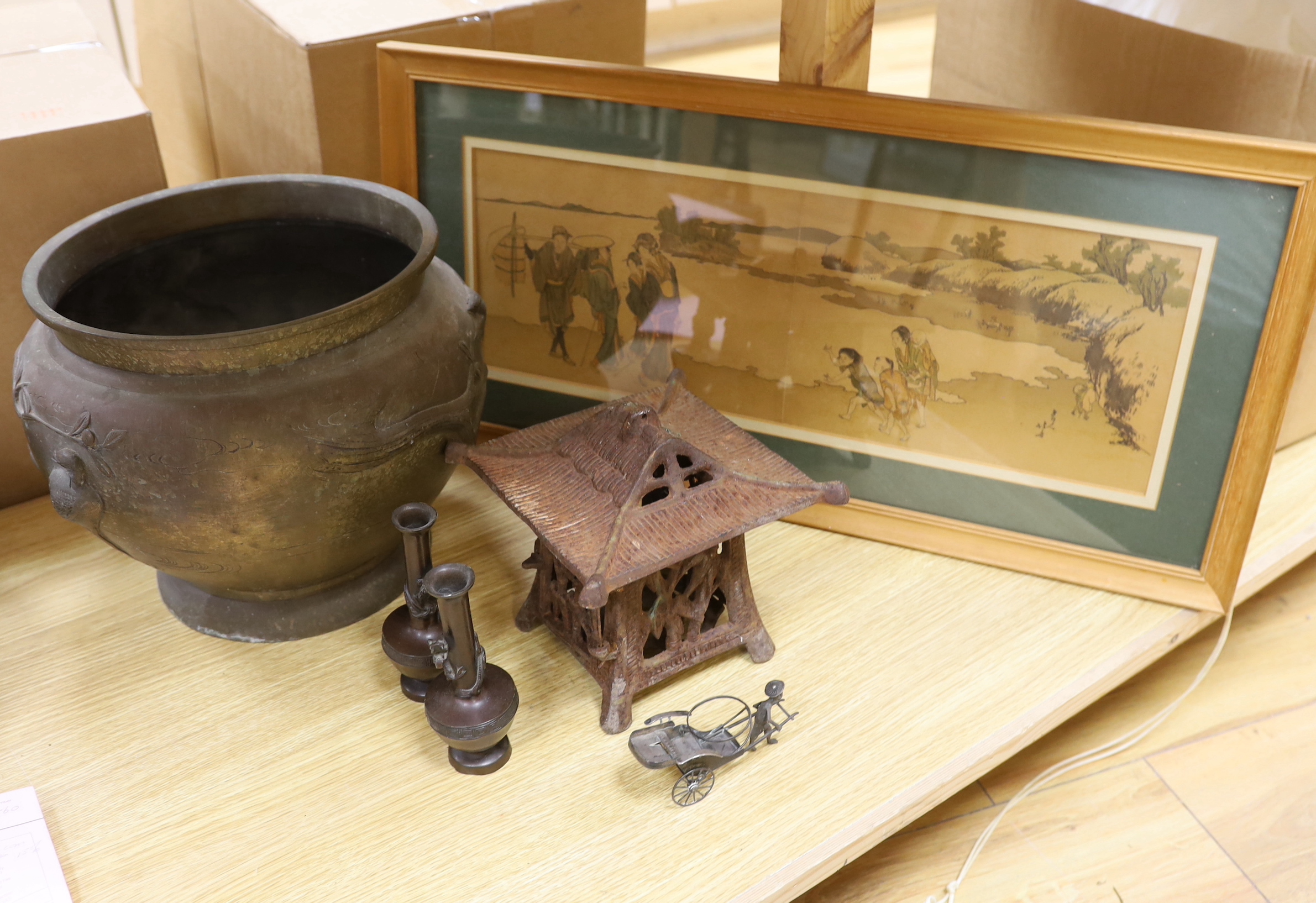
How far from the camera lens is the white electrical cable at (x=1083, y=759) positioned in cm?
99

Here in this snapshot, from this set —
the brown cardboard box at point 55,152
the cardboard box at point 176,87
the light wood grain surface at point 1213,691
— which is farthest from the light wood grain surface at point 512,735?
the cardboard box at point 176,87

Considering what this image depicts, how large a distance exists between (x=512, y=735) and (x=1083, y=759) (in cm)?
54

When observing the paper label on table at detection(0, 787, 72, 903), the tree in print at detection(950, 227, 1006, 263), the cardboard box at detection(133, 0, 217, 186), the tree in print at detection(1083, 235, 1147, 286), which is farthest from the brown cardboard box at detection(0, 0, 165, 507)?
the tree in print at detection(1083, 235, 1147, 286)

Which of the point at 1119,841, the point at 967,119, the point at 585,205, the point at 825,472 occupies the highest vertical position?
the point at 967,119

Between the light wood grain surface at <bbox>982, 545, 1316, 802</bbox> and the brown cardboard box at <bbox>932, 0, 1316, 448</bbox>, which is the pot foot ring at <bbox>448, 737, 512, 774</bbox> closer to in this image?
the light wood grain surface at <bbox>982, 545, 1316, 802</bbox>

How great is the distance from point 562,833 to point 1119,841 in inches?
19.8

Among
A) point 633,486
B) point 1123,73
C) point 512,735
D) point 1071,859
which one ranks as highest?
point 1123,73

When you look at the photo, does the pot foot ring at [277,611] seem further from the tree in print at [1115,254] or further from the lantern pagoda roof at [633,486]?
the tree in print at [1115,254]

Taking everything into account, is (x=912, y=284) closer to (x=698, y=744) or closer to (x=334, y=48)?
(x=698, y=744)

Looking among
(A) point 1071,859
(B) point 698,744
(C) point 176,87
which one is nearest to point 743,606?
(B) point 698,744

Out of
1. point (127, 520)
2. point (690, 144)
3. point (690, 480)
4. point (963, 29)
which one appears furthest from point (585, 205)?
point (963, 29)

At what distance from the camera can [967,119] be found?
0.95 m

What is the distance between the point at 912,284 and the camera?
40.6 inches

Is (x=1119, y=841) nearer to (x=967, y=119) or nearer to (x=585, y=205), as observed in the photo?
(x=967, y=119)
